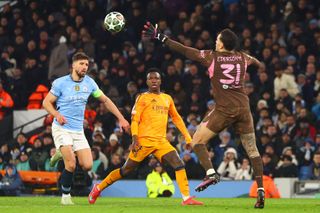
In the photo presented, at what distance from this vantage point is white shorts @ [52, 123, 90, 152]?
52.0 feet

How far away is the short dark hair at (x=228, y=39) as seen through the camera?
1451 centimetres

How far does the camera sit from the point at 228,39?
14523 mm

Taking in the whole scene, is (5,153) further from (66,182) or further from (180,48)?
(180,48)

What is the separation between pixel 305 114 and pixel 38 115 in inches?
338

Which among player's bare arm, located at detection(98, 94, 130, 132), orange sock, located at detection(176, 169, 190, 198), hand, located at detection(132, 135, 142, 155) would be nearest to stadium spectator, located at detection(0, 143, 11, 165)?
hand, located at detection(132, 135, 142, 155)

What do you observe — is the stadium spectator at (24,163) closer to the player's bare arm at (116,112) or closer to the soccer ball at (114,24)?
the soccer ball at (114,24)

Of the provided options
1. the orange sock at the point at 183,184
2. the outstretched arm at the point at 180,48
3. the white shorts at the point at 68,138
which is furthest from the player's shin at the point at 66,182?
the outstretched arm at the point at 180,48

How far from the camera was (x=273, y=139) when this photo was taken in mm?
23844

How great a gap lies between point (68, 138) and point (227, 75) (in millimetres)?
2947

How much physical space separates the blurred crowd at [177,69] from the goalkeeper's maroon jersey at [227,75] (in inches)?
330

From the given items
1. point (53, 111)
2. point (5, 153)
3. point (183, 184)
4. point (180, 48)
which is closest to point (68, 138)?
point (53, 111)

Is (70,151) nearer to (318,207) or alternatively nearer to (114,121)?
(318,207)

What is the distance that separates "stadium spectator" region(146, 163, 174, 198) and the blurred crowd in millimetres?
845

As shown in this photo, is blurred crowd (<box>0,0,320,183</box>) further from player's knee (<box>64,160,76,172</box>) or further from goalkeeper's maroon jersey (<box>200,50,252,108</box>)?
goalkeeper's maroon jersey (<box>200,50,252,108</box>)
